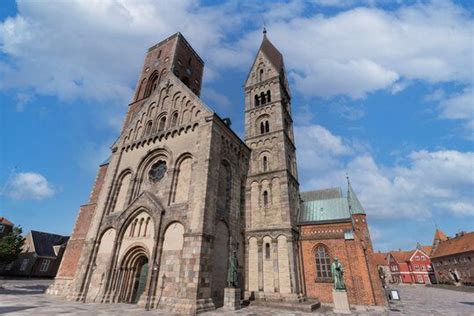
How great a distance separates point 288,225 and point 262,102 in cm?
1457

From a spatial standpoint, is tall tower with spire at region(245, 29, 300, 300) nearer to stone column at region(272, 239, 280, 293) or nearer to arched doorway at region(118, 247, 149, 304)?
stone column at region(272, 239, 280, 293)

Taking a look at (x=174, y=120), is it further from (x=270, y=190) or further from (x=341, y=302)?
(x=341, y=302)

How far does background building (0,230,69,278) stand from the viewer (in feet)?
136

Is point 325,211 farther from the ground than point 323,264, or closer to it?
farther from the ground

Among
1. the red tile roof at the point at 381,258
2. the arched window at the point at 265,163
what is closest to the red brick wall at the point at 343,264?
the arched window at the point at 265,163

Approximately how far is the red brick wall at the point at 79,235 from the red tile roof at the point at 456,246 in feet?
225

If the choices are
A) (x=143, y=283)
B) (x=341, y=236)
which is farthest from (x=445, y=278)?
(x=143, y=283)

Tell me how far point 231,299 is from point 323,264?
903 cm

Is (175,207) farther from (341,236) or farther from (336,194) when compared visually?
(336,194)

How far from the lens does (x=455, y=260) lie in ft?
180

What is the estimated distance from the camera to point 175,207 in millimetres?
16297

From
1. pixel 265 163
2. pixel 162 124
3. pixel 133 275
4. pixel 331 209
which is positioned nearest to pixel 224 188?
pixel 265 163

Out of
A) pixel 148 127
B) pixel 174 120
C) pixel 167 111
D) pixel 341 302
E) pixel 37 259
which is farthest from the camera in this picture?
pixel 37 259

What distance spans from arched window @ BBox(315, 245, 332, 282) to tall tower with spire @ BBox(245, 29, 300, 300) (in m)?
2.20
